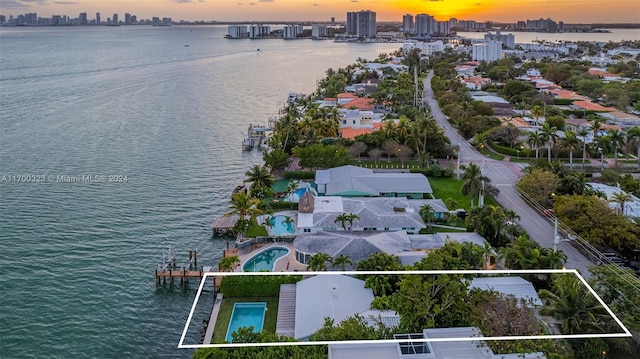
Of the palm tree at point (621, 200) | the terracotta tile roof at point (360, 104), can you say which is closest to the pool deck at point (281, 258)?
the palm tree at point (621, 200)

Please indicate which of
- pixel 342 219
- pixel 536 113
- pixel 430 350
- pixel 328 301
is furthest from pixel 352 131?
pixel 430 350

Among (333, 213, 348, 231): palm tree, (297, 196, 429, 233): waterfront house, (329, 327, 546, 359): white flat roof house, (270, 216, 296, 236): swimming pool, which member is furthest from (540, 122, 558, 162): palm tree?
(329, 327, 546, 359): white flat roof house

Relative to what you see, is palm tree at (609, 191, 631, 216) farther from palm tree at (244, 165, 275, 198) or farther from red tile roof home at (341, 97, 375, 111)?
red tile roof home at (341, 97, 375, 111)

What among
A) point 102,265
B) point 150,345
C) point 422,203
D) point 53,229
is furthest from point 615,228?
point 53,229

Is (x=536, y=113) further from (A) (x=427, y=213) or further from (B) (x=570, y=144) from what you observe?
(A) (x=427, y=213)

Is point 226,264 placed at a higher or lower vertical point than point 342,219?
lower

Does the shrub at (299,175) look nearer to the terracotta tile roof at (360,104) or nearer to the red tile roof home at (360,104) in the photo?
the red tile roof home at (360,104)
